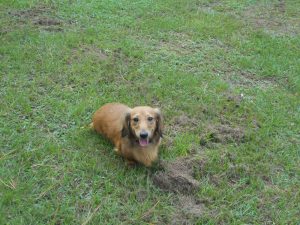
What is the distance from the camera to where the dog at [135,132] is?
3816 mm

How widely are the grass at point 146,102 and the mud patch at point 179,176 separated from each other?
0.26 feet

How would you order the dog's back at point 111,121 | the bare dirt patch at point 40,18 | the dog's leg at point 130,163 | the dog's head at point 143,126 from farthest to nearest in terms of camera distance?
the bare dirt patch at point 40,18, the dog's back at point 111,121, the dog's leg at point 130,163, the dog's head at point 143,126

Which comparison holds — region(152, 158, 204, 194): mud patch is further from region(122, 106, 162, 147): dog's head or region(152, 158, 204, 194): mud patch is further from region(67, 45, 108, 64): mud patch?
region(67, 45, 108, 64): mud patch

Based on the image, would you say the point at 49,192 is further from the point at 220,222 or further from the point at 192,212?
the point at 220,222

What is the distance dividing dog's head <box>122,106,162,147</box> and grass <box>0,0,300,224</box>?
0.31 metres

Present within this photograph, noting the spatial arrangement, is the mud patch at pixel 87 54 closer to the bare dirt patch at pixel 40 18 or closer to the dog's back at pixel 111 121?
the bare dirt patch at pixel 40 18

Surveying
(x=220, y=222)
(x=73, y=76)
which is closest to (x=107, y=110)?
(x=73, y=76)

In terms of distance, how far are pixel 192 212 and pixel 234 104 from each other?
77.1 inches

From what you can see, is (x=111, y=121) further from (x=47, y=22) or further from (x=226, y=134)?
(x=47, y=22)

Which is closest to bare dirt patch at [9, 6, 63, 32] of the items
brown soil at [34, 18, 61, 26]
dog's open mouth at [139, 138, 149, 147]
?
brown soil at [34, 18, 61, 26]

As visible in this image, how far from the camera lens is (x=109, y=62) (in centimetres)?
583

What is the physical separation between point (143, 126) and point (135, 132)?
0.11 metres

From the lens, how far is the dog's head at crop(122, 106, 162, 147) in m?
3.78

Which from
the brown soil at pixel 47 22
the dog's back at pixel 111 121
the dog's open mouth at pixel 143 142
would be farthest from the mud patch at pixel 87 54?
the dog's open mouth at pixel 143 142
